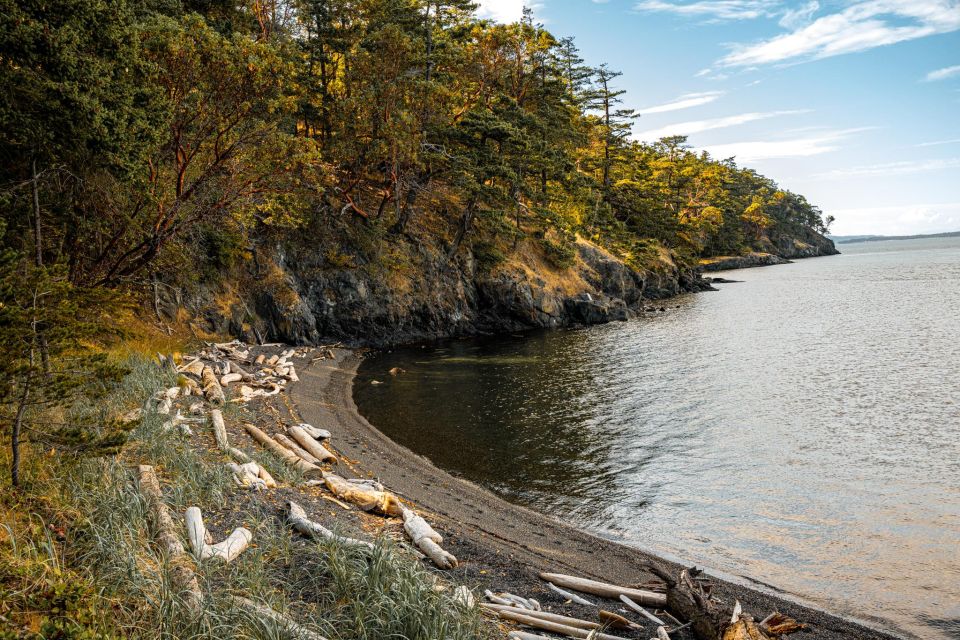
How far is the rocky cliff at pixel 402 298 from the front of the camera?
31859 mm

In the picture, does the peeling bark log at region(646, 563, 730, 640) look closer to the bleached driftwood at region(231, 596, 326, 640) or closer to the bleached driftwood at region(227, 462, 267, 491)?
the bleached driftwood at region(231, 596, 326, 640)

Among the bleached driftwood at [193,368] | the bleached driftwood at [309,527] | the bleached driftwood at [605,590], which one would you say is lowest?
the bleached driftwood at [605,590]

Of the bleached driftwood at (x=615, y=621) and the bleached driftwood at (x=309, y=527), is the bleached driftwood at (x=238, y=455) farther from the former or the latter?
the bleached driftwood at (x=615, y=621)

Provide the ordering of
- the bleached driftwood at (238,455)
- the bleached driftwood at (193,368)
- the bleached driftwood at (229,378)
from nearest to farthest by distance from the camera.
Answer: the bleached driftwood at (238,455)
the bleached driftwood at (193,368)
the bleached driftwood at (229,378)

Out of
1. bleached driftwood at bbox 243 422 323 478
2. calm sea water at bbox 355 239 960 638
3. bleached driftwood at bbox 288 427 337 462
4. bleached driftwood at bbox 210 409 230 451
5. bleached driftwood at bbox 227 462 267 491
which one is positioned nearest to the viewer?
bleached driftwood at bbox 227 462 267 491

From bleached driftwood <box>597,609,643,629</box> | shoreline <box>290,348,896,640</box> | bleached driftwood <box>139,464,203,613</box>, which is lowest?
shoreline <box>290,348,896,640</box>

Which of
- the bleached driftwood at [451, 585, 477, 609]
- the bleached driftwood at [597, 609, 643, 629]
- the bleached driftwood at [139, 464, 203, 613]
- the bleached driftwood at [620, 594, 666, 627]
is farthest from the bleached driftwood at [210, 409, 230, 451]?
the bleached driftwood at [620, 594, 666, 627]

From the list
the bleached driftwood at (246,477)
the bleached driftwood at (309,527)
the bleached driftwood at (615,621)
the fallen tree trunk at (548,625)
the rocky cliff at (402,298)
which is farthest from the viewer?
the rocky cliff at (402,298)

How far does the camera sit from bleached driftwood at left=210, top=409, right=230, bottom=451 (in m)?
12.8

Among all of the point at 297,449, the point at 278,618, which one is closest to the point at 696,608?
the point at 278,618

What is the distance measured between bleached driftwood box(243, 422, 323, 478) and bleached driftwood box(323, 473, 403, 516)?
0.78 metres

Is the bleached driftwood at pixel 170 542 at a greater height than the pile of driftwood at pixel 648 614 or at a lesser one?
greater

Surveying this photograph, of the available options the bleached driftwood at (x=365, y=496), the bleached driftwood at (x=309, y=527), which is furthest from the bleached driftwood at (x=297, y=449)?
the bleached driftwood at (x=309, y=527)

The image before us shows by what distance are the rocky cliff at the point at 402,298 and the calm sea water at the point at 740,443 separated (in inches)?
152
